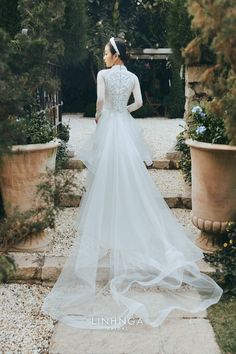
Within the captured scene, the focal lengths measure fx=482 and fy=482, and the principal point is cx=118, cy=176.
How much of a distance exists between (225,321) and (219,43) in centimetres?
179

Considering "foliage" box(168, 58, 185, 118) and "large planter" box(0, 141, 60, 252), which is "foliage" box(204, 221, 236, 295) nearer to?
"large planter" box(0, 141, 60, 252)

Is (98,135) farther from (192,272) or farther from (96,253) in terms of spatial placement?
(192,272)

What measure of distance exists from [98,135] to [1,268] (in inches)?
74.1

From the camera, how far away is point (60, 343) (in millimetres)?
2693

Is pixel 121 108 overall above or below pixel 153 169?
above

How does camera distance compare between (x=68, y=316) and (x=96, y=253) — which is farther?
(x=96, y=253)

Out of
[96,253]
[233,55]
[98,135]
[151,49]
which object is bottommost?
[96,253]

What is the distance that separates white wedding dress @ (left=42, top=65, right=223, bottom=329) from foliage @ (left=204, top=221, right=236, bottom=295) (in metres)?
0.13

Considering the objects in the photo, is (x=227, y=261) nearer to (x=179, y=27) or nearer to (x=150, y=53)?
(x=179, y=27)

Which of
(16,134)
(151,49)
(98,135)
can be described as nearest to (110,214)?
(98,135)

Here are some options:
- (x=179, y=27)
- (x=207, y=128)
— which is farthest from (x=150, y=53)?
(x=207, y=128)

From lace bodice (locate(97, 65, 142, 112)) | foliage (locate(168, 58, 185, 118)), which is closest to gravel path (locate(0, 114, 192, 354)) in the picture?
lace bodice (locate(97, 65, 142, 112))

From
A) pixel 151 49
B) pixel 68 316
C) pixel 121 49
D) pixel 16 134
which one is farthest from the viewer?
pixel 151 49

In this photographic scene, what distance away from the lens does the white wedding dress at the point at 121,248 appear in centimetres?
308
